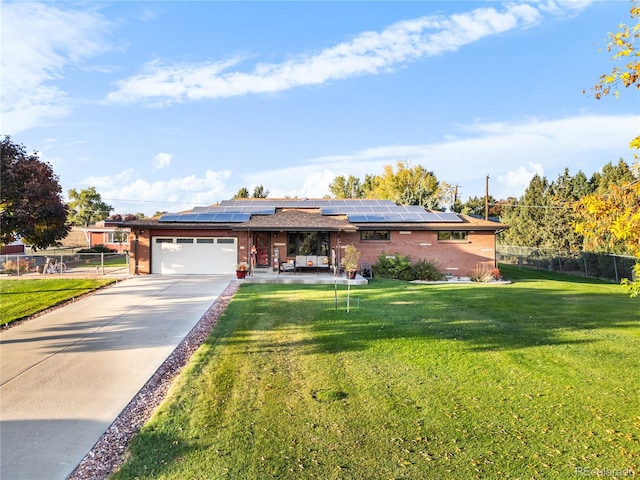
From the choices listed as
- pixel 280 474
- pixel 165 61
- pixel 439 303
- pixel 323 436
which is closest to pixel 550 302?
pixel 439 303

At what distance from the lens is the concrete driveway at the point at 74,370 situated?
14.6 feet

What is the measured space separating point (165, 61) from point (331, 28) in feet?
21.1

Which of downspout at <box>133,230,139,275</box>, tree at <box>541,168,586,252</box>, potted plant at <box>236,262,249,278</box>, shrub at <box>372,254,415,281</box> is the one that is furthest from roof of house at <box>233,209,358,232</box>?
tree at <box>541,168,586,252</box>

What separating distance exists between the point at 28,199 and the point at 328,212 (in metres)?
15.3

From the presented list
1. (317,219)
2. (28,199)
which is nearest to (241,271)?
(317,219)

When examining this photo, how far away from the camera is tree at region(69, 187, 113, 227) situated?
5536cm

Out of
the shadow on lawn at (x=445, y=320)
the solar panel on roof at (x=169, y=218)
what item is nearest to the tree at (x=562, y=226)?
the shadow on lawn at (x=445, y=320)

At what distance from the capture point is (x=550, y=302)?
13.6 m

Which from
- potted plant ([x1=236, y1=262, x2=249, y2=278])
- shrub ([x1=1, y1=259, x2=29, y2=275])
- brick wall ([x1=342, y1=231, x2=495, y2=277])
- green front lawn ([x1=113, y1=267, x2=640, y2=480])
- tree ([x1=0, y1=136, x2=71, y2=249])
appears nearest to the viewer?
green front lawn ([x1=113, y1=267, x2=640, y2=480])

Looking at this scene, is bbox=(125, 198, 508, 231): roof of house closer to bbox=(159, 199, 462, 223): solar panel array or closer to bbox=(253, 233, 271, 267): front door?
bbox=(159, 199, 462, 223): solar panel array

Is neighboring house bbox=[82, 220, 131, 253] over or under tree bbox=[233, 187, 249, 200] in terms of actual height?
under

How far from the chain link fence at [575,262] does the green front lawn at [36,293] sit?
83.8 ft

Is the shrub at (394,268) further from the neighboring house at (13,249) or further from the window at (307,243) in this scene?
the neighboring house at (13,249)

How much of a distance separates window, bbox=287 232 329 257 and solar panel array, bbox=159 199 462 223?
207 centimetres
